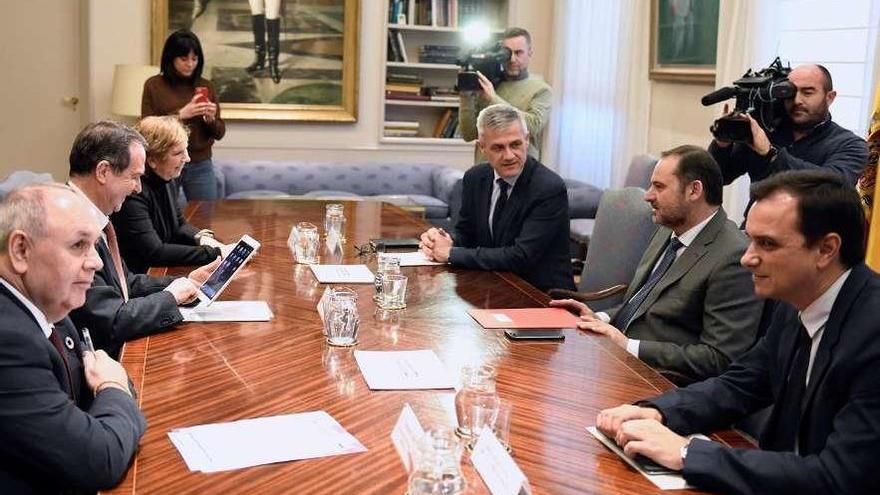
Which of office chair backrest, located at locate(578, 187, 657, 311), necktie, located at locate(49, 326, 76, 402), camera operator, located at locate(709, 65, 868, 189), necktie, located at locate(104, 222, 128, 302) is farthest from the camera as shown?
office chair backrest, located at locate(578, 187, 657, 311)

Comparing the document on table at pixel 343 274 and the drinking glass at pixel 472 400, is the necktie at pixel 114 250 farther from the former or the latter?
the drinking glass at pixel 472 400

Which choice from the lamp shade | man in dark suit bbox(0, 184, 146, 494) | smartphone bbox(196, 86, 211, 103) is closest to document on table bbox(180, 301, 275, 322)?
man in dark suit bbox(0, 184, 146, 494)

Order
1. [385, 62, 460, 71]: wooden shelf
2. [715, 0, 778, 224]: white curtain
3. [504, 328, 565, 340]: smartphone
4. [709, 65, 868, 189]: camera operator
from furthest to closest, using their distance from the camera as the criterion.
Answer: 1. [385, 62, 460, 71]: wooden shelf
2. [715, 0, 778, 224]: white curtain
3. [709, 65, 868, 189]: camera operator
4. [504, 328, 565, 340]: smartphone

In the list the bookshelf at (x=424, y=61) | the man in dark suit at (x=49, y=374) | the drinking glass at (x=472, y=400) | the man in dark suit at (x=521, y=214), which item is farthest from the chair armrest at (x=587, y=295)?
the bookshelf at (x=424, y=61)

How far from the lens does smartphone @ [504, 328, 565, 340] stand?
2459 mm

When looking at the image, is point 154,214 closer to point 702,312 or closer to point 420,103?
point 702,312

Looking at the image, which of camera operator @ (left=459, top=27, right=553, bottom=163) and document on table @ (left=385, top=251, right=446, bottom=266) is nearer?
document on table @ (left=385, top=251, right=446, bottom=266)

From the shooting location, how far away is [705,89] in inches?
224

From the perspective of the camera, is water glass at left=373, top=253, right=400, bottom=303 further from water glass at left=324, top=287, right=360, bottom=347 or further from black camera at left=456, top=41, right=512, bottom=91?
black camera at left=456, top=41, right=512, bottom=91

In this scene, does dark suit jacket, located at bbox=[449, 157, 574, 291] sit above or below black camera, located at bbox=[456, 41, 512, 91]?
below

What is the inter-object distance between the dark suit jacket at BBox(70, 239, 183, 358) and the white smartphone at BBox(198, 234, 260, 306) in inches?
5.8

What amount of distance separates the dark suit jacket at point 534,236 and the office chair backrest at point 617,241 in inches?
4.8

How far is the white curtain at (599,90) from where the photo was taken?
21.2 feet

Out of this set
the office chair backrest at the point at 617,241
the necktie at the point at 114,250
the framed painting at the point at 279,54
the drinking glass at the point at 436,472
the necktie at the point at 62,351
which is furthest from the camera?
the framed painting at the point at 279,54
